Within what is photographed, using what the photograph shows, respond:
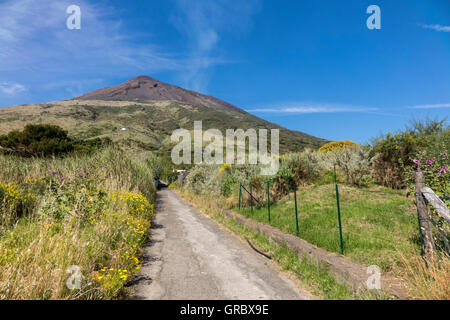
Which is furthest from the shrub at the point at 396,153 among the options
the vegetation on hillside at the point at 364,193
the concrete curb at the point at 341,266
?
the concrete curb at the point at 341,266

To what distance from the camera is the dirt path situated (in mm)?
3570

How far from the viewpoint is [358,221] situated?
6246 mm

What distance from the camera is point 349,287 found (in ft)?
11.7

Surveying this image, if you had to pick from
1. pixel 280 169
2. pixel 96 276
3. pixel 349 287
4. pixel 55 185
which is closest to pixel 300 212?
pixel 280 169

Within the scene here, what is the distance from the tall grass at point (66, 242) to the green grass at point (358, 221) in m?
4.01

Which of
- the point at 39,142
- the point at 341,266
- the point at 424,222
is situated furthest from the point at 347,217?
the point at 39,142

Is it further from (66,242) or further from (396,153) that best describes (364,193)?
(66,242)

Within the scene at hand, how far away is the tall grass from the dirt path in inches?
17.9

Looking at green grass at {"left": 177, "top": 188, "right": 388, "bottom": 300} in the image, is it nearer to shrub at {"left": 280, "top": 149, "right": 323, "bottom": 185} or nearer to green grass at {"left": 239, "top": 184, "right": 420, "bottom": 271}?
green grass at {"left": 239, "top": 184, "right": 420, "bottom": 271}

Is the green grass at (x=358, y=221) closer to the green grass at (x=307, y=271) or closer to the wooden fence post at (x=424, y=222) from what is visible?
the wooden fence post at (x=424, y=222)

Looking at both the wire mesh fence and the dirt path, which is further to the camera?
the wire mesh fence

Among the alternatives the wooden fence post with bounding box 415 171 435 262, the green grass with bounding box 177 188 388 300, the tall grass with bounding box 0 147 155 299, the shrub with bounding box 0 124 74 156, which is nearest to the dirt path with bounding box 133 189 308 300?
the green grass with bounding box 177 188 388 300
